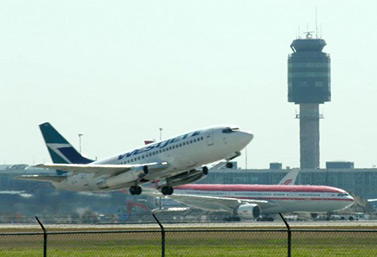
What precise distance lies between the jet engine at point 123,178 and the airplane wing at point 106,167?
8.2 inches

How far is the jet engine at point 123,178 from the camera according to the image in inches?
2990

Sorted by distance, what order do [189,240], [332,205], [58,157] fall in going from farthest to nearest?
[332,205] < [58,157] < [189,240]

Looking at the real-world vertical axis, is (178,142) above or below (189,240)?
above

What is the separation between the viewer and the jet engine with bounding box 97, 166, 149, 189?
249 ft

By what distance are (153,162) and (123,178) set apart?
2902mm

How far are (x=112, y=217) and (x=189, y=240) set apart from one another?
39.0m

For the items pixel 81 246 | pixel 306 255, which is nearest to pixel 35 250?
pixel 81 246

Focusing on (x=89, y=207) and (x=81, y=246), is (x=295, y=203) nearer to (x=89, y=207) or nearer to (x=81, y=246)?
(x=89, y=207)

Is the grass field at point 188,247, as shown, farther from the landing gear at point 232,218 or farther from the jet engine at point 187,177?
the landing gear at point 232,218

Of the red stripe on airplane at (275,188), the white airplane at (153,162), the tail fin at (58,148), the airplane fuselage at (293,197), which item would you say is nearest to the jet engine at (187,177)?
the white airplane at (153,162)

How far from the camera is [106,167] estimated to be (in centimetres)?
7781

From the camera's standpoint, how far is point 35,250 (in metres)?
49.9

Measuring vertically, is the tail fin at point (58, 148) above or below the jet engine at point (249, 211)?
above

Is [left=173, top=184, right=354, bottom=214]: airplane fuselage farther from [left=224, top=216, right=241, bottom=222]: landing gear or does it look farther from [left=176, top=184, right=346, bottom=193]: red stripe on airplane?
[left=224, top=216, right=241, bottom=222]: landing gear
